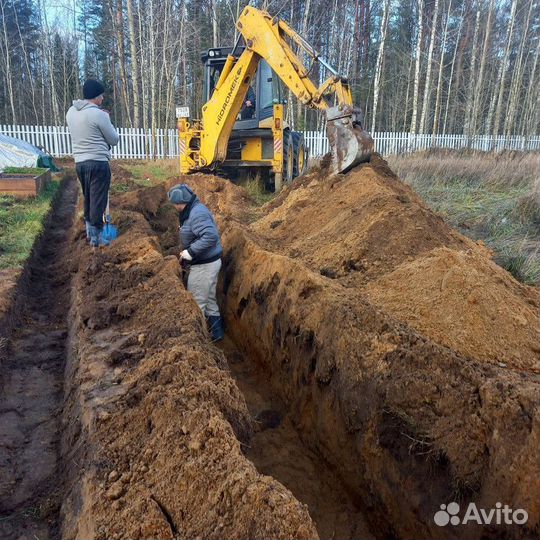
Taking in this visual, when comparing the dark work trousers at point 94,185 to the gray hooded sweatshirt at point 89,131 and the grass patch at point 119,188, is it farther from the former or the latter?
the grass patch at point 119,188

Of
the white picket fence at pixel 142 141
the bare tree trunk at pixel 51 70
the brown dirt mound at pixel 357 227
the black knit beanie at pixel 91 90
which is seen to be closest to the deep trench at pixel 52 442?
the brown dirt mound at pixel 357 227

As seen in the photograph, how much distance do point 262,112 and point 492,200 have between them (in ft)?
18.6

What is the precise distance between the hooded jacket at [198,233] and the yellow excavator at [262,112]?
3397 millimetres

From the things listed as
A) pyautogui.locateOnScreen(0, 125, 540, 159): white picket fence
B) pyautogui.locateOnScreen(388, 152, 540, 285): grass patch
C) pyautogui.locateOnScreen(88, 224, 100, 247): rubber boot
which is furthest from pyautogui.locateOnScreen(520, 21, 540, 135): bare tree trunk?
pyautogui.locateOnScreen(88, 224, 100, 247): rubber boot

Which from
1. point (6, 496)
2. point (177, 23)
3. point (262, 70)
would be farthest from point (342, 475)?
point (177, 23)

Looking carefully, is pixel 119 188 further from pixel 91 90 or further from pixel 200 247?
pixel 200 247

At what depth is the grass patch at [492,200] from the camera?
7148mm

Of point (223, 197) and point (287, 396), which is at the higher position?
point (223, 197)

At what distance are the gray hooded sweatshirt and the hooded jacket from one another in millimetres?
1587

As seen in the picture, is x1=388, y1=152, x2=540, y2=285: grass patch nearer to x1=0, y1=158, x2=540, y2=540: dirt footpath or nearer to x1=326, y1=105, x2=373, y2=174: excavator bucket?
x1=0, y1=158, x2=540, y2=540: dirt footpath

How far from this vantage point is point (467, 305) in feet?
13.2

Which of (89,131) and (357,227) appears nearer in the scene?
(357,227)

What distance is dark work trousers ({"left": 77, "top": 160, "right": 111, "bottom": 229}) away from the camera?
258 inches

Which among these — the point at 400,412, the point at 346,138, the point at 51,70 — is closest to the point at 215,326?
the point at 400,412
